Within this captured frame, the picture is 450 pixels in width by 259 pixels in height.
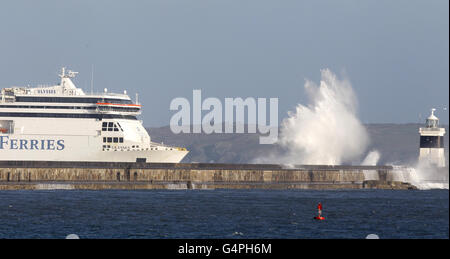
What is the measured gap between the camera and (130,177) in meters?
71.5

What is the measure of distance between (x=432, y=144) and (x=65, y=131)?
1203 inches

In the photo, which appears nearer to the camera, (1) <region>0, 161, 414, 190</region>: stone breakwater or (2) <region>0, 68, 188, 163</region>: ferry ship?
(1) <region>0, 161, 414, 190</region>: stone breakwater

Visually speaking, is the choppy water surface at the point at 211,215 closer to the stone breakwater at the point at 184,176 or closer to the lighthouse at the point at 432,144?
the stone breakwater at the point at 184,176

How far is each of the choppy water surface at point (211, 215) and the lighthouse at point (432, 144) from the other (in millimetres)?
17441

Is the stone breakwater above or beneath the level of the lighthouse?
beneath

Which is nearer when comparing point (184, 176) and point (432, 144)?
point (184, 176)

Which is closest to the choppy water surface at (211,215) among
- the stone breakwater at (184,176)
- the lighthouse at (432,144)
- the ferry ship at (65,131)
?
the stone breakwater at (184,176)

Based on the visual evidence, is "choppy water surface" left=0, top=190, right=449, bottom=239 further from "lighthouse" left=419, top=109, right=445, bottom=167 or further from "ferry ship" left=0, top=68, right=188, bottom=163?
"lighthouse" left=419, top=109, right=445, bottom=167

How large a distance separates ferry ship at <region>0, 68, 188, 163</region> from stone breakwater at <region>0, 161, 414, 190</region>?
9.29 metres

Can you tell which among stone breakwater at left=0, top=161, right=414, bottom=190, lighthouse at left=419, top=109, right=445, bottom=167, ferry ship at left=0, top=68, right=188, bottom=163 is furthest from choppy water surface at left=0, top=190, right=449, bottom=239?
lighthouse at left=419, top=109, right=445, bottom=167

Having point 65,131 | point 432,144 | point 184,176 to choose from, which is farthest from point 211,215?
point 432,144

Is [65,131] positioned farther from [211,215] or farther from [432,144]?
[211,215]

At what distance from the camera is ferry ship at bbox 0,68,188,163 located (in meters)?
83.1

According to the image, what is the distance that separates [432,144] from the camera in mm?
86625
